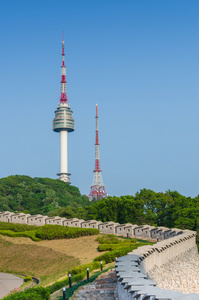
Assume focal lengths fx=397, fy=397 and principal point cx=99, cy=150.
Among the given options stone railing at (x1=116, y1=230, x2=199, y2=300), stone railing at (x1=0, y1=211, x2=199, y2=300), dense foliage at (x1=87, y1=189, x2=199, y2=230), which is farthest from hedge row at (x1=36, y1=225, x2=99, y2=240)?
stone railing at (x1=116, y1=230, x2=199, y2=300)

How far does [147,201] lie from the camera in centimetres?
5150

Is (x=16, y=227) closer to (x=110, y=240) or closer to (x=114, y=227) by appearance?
(x=114, y=227)

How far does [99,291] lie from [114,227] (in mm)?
26352

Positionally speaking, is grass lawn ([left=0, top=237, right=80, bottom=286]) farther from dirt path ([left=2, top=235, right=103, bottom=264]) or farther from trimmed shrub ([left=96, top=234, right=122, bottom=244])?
trimmed shrub ([left=96, top=234, right=122, bottom=244])

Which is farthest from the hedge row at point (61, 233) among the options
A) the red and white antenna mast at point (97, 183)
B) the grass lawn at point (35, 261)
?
the red and white antenna mast at point (97, 183)

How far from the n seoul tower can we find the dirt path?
340ft

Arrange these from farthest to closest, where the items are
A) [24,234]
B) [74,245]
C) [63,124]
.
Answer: [63,124], [24,234], [74,245]

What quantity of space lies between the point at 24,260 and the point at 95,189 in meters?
101

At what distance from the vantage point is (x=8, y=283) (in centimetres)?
2627

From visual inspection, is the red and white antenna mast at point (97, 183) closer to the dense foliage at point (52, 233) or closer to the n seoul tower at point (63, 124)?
the n seoul tower at point (63, 124)

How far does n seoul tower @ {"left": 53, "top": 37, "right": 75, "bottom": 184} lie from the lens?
142 metres

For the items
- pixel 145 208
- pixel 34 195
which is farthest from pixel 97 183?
pixel 145 208

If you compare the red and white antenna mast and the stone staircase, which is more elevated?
the red and white antenna mast

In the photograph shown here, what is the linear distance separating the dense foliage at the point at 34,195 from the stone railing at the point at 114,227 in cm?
4750
